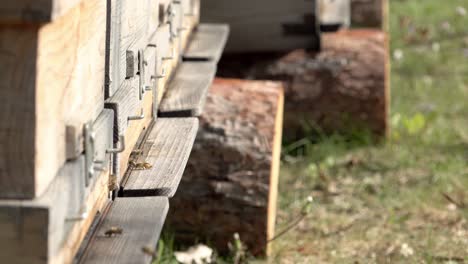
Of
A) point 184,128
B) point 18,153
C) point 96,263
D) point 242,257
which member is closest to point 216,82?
point 242,257

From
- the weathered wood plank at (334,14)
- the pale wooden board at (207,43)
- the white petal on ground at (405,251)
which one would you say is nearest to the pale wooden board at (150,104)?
the pale wooden board at (207,43)

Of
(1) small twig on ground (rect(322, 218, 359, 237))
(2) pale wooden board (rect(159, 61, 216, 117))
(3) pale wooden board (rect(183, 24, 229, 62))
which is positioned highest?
(3) pale wooden board (rect(183, 24, 229, 62))

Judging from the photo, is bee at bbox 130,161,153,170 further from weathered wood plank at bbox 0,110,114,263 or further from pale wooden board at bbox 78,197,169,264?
weathered wood plank at bbox 0,110,114,263

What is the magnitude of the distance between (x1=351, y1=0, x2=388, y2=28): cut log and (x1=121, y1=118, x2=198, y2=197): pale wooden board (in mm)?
4023

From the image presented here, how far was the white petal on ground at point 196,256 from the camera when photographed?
11.1 ft

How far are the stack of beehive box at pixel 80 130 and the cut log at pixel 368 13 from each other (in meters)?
4.02

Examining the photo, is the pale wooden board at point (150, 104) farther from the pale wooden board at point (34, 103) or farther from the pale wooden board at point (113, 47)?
the pale wooden board at point (34, 103)

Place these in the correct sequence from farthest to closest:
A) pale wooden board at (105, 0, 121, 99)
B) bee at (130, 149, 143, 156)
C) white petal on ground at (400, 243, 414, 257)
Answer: white petal on ground at (400, 243, 414, 257) < bee at (130, 149, 143, 156) < pale wooden board at (105, 0, 121, 99)

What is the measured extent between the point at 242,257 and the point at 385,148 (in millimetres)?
1816

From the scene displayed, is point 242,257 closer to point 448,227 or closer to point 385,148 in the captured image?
point 448,227

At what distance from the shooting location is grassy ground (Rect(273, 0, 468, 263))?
389 cm

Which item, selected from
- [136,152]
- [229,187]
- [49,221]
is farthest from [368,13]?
[49,221]

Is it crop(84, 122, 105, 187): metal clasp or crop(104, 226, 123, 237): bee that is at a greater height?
crop(84, 122, 105, 187): metal clasp

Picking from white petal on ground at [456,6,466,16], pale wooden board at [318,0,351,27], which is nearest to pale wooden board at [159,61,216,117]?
pale wooden board at [318,0,351,27]
